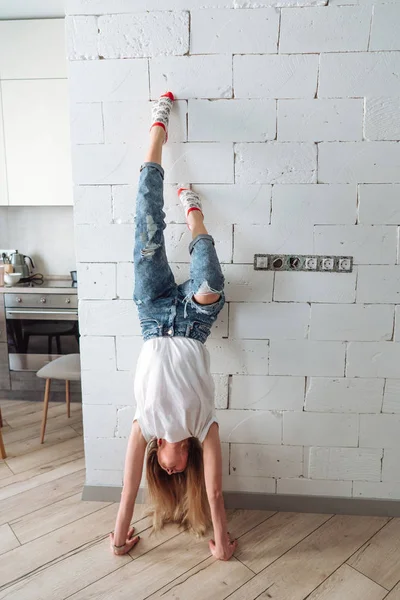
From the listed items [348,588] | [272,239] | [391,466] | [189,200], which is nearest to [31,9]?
[189,200]

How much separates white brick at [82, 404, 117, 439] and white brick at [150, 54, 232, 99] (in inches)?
54.5

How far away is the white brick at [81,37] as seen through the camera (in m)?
1.69

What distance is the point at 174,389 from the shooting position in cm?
163

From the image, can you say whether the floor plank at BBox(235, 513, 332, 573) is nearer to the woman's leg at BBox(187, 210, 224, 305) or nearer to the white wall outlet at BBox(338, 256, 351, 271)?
the woman's leg at BBox(187, 210, 224, 305)

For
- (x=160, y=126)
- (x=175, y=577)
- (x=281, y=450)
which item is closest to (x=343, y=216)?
(x=160, y=126)

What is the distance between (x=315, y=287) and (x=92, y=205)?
1.01 meters

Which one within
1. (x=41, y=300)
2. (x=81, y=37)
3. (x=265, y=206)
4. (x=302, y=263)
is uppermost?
(x=81, y=37)

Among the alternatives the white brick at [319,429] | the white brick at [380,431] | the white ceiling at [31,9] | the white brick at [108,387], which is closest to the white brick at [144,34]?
the white ceiling at [31,9]

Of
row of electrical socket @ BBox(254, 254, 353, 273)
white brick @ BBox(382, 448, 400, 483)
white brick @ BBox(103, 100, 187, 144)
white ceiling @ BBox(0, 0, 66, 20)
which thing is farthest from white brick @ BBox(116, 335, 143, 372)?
white ceiling @ BBox(0, 0, 66, 20)

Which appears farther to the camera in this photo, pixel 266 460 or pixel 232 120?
pixel 266 460

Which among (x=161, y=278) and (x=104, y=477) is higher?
(x=161, y=278)

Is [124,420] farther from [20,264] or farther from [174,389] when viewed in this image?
[20,264]

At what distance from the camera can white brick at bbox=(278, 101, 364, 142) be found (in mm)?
1690

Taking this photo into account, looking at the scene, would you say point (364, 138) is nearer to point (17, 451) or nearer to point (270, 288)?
point (270, 288)
